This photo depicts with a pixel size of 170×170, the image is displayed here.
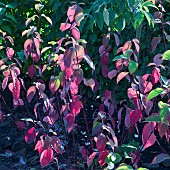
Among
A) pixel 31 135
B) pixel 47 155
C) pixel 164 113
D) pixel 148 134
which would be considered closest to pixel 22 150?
pixel 31 135

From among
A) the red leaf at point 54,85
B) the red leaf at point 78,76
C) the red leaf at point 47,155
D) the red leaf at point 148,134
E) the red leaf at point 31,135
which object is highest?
the red leaf at point 78,76

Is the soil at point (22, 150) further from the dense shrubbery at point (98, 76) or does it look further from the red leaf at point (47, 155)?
the red leaf at point (47, 155)

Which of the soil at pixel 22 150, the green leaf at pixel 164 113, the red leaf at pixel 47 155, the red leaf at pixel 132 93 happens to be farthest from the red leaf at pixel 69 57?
the soil at pixel 22 150

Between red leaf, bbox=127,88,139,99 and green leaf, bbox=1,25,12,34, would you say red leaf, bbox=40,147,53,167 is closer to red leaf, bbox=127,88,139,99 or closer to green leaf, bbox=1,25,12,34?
red leaf, bbox=127,88,139,99

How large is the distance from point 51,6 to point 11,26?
47 centimetres

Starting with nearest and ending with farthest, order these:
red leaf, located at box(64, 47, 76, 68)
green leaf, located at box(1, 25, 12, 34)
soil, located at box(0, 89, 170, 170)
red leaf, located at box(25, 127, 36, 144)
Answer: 1. red leaf, located at box(64, 47, 76, 68)
2. red leaf, located at box(25, 127, 36, 144)
3. soil, located at box(0, 89, 170, 170)
4. green leaf, located at box(1, 25, 12, 34)

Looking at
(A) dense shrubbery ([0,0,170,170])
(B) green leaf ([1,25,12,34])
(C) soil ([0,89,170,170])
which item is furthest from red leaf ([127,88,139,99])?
(B) green leaf ([1,25,12,34])

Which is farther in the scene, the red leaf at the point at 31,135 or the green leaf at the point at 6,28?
the green leaf at the point at 6,28

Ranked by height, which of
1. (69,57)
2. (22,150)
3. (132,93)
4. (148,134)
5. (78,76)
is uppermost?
(69,57)

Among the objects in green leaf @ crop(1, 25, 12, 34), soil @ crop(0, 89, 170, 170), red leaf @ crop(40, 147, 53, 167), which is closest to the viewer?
red leaf @ crop(40, 147, 53, 167)

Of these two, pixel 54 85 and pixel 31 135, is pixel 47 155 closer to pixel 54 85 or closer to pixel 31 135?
pixel 31 135

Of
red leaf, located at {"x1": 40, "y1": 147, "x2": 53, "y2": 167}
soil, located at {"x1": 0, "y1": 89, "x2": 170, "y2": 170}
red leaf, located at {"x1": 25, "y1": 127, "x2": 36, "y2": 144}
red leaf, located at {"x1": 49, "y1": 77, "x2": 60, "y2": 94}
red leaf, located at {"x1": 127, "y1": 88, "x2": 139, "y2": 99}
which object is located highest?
red leaf, located at {"x1": 49, "y1": 77, "x2": 60, "y2": 94}

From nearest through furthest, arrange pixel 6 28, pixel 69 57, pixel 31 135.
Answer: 1. pixel 69 57
2. pixel 31 135
3. pixel 6 28

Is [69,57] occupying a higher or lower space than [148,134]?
higher
